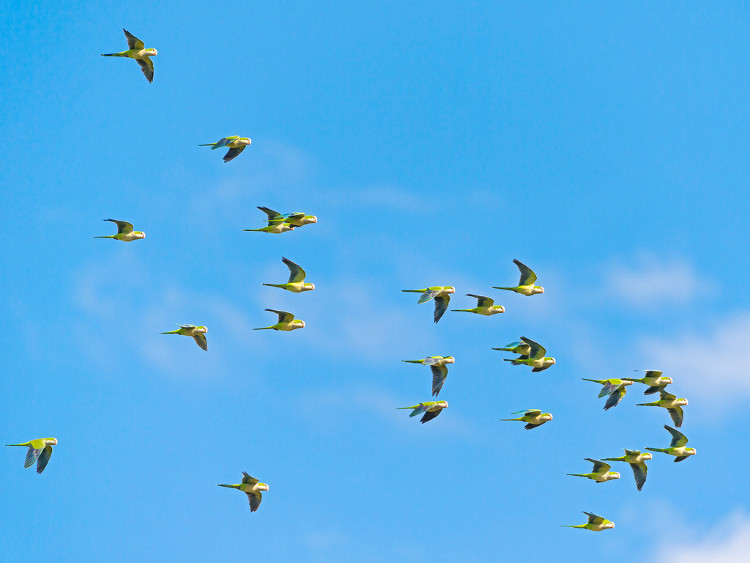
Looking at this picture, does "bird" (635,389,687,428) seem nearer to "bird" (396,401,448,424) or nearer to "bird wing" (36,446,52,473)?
"bird" (396,401,448,424)

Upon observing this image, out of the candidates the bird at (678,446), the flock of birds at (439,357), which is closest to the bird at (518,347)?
the flock of birds at (439,357)

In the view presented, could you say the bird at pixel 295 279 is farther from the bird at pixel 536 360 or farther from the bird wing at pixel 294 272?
the bird at pixel 536 360

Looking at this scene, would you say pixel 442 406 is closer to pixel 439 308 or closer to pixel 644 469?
pixel 439 308

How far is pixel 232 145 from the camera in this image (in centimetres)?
7431

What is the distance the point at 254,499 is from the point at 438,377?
1077 cm

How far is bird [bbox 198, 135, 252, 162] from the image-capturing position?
243 feet

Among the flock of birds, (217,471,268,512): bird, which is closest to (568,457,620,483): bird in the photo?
the flock of birds

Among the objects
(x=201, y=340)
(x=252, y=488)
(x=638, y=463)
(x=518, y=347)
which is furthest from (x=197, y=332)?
(x=638, y=463)

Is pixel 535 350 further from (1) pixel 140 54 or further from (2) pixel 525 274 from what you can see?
(1) pixel 140 54

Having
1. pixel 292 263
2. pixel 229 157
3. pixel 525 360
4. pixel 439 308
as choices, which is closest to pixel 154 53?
pixel 229 157

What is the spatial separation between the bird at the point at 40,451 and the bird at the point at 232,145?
630 inches

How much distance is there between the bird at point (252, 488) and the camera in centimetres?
7231

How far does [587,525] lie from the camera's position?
248 feet

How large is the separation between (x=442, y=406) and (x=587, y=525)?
390 inches
